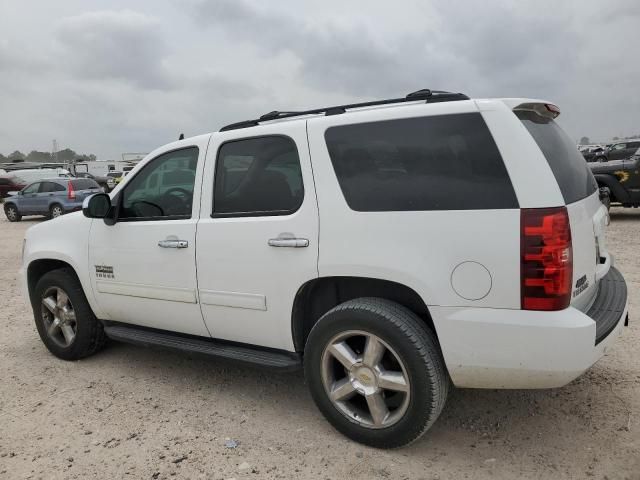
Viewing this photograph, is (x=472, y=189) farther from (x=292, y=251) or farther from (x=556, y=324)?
(x=292, y=251)

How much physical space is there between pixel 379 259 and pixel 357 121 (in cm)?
79

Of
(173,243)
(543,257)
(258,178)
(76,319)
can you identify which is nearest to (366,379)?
(543,257)

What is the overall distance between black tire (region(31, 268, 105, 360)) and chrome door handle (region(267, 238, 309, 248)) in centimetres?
211

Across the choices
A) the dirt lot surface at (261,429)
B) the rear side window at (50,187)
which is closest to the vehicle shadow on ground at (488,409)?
the dirt lot surface at (261,429)

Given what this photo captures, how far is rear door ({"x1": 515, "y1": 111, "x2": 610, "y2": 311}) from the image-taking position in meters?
2.50

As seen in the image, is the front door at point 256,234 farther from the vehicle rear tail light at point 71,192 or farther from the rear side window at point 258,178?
the vehicle rear tail light at point 71,192

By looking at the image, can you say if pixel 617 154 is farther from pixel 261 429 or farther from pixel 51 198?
pixel 261 429

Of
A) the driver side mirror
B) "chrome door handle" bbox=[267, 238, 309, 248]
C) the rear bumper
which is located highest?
the driver side mirror

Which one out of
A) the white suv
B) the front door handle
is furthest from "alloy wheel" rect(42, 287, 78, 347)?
the front door handle

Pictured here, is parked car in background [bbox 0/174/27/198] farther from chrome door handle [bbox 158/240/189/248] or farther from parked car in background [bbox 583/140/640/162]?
parked car in background [bbox 583/140/640/162]

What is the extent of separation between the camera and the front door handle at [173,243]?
3.42 meters

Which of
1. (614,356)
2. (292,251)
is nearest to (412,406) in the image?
(292,251)

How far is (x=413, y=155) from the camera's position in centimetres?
269

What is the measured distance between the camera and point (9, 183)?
78.6ft
